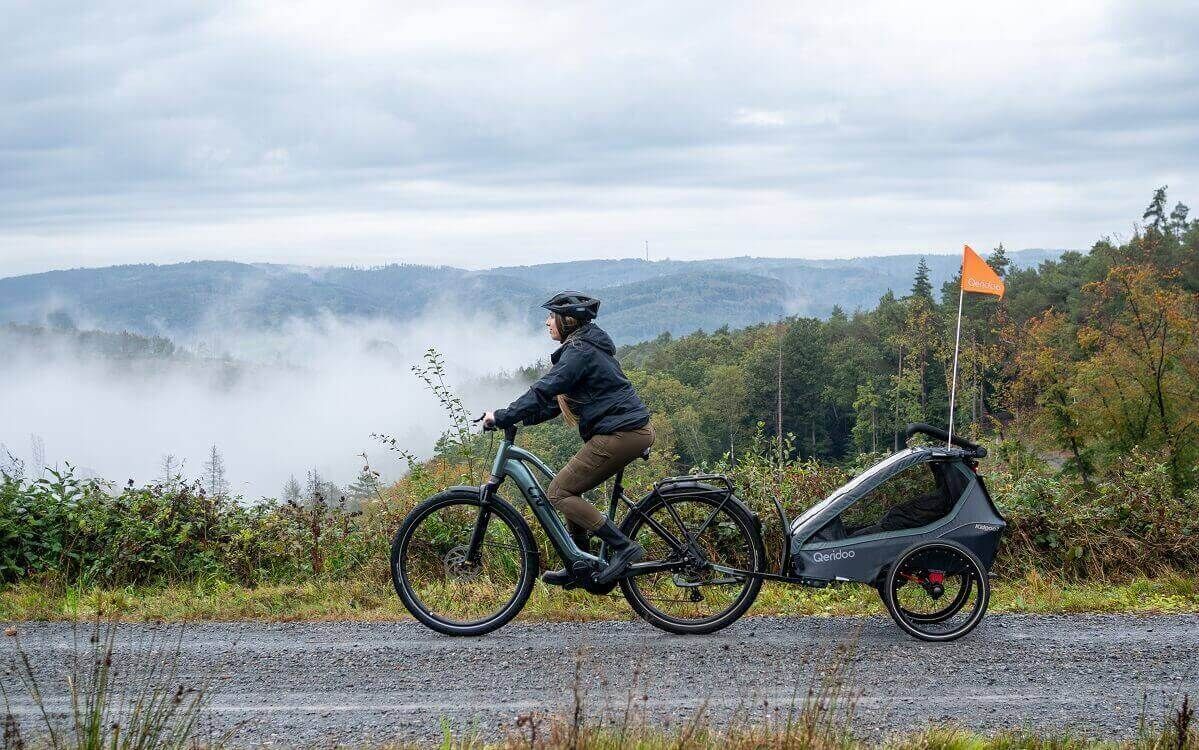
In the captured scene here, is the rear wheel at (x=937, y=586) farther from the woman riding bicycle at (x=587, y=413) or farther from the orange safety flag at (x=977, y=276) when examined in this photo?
the orange safety flag at (x=977, y=276)

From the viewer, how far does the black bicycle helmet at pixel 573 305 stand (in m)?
6.64

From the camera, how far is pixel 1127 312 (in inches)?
1925

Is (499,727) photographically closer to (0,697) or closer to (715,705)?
(715,705)

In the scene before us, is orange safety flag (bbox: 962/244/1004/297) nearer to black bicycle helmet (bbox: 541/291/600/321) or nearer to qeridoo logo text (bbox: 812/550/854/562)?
qeridoo logo text (bbox: 812/550/854/562)

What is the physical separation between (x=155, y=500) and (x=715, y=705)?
5556 millimetres

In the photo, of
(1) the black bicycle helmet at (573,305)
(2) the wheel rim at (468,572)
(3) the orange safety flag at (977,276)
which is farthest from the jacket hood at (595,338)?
(3) the orange safety flag at (977,276)

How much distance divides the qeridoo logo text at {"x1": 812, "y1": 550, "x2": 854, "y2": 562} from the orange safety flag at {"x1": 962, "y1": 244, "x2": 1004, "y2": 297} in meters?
2.54

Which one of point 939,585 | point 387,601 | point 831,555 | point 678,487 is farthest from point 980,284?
point 387,601

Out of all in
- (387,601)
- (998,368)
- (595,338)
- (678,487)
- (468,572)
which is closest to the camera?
(595,338)

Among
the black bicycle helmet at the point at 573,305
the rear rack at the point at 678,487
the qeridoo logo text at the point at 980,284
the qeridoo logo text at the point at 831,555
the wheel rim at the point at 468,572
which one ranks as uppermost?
the qeridoo logo text at the point at 980,284

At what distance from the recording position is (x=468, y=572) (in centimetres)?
702

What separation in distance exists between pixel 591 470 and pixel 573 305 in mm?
1086

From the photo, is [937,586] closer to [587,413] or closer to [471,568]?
[587,413]

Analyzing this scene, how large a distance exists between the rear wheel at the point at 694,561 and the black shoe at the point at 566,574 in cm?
31
